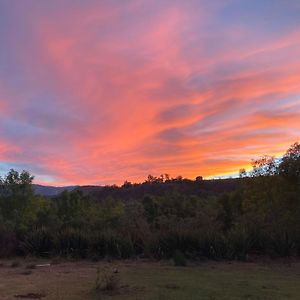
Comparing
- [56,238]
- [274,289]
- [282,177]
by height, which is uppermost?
[282,177]

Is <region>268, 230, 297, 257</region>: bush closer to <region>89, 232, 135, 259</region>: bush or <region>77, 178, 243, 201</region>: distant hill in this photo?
Result: <region>89, 232, 135, 259</region>: bush

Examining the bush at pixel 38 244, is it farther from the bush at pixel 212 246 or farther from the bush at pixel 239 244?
the bush at pixel 239 244

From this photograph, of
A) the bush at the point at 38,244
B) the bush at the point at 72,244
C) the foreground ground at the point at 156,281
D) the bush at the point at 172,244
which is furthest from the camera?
the bush at the point at 38,244

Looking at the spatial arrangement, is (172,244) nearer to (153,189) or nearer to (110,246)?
(110,246)

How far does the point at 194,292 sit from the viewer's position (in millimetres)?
10227

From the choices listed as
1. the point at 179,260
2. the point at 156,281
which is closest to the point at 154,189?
the point at 179,260

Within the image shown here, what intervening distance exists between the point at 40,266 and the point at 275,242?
7.76 meters

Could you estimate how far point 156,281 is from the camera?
38.2ft

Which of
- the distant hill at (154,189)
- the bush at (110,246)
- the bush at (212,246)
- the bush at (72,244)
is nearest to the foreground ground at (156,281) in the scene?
the bush at (212,246)

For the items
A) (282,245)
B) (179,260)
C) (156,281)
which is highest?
(282,245)

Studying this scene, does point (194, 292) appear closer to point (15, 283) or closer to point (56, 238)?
point (15, 283)

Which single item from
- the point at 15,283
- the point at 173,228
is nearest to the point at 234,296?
the point at 15,283

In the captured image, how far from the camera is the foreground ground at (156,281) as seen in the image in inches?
392

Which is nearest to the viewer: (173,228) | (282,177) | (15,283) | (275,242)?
(15,283)
